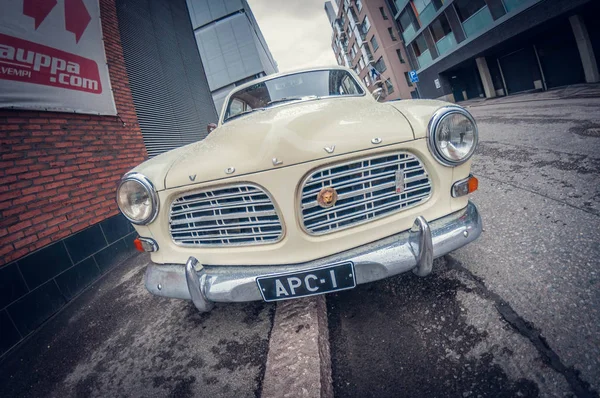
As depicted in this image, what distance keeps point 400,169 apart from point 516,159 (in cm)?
308

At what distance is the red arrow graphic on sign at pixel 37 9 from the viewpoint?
3026mm

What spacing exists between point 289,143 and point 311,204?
0.35 metres

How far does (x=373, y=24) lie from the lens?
26.8 metres

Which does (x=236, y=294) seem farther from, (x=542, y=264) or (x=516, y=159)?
(x=516, y=159)

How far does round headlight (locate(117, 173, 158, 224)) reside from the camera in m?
1.65

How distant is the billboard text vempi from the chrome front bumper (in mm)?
3010

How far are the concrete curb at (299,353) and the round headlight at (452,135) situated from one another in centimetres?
118

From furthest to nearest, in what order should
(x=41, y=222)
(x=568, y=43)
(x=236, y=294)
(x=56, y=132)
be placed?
(x=568, y=43)
(x=56, y=132)
(x=41, y=222)
(x=236, y=294)

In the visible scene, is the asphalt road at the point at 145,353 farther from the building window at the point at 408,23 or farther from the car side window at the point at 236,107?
the building window at the point at 408,23

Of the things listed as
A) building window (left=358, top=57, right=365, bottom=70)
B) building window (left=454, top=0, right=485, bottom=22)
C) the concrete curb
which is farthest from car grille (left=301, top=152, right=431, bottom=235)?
building window (left=358, top=57, right=365, bottom=70)

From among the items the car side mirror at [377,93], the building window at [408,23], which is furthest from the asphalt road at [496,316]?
the building window at [408,23]

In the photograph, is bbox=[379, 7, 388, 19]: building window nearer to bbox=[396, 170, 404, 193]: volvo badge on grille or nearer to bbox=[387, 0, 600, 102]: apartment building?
bbox=[387, 0, 600, 102]: apartment building

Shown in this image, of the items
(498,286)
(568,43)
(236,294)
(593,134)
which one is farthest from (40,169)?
(568,43)

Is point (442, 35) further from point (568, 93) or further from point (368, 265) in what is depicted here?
point (368, 265)
